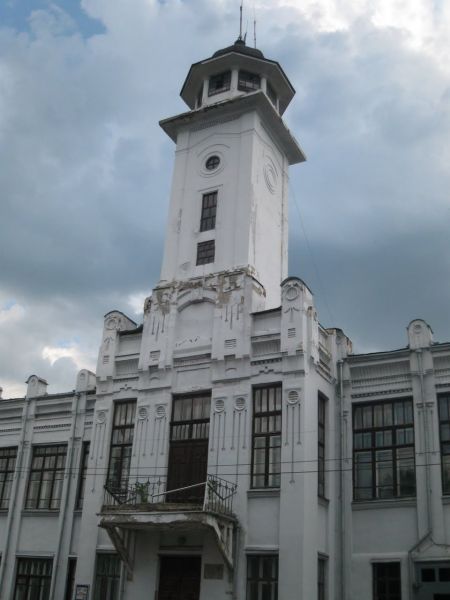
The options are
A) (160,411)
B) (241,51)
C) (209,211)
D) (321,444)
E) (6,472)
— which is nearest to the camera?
(321,444)

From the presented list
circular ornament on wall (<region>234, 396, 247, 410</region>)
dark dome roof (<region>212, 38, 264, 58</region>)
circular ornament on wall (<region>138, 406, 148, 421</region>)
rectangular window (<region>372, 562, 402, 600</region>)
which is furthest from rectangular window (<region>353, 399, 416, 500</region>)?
dark dome roof (<region>212, 38, 264, 58</region>)

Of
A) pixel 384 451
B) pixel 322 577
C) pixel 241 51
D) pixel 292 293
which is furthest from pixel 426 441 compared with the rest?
pixel 241 51

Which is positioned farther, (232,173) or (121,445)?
(232,173)

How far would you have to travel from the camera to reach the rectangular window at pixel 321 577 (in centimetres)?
2153

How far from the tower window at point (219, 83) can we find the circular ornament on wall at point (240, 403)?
14952mm

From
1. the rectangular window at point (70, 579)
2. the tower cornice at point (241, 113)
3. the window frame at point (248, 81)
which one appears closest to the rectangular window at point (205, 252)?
the tower cornice at point (241, 113)

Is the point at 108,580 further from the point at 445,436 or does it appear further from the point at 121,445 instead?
the point at 445,436

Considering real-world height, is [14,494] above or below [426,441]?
below

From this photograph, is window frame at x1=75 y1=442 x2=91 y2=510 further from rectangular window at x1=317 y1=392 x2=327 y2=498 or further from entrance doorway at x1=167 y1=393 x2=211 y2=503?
rectangular window at x1=317 y1=392 x2=327 y2=498

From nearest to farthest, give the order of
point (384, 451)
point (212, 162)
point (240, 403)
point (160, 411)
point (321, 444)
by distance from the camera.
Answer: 1. point (384, 451)
2. point (321, 444)
3. point (240, 403)
4. point (160, 411)
5. point (212, 162)

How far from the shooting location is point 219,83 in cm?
3206

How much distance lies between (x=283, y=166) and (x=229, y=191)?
14.1ft

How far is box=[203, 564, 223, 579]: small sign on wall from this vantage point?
71.4ft

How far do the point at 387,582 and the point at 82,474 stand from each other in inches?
495
